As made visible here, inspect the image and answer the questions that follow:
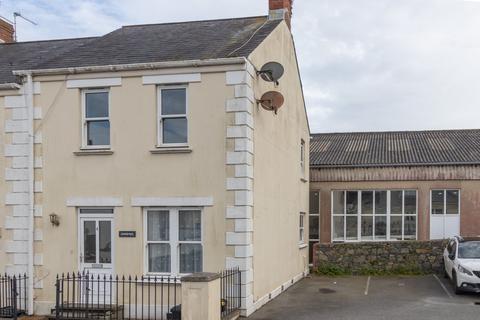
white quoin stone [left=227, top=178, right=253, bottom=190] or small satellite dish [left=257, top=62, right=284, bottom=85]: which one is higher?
small satellite dish [left=257, top=62, right=284, bottom=85]

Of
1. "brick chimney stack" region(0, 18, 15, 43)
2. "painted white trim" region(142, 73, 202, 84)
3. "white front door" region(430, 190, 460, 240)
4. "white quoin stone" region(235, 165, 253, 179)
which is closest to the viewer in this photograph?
"white quoin stone" region(235, 165, 253, 179)

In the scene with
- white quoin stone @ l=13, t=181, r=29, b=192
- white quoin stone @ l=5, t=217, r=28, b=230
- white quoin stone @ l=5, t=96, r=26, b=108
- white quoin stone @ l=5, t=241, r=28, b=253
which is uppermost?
white quoin stone @ l=5, t=96, r=26, b=108

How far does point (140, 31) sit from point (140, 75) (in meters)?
4.25

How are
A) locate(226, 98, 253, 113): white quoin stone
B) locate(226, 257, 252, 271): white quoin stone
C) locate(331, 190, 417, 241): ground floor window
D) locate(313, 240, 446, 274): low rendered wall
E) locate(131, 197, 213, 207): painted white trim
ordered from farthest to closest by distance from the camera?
1. locate(331, 190, 417, 241): ground floor window
2. locate(313, 240, 446, 274): low rendered wall
3. locate(131, 197, 213, 207): painted white trim
4. locate(226, 98, 253, 113): white quoin stone
5. locate(226, 257, 252, 271): white quoin stone

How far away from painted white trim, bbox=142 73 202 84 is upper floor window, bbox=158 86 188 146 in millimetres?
221

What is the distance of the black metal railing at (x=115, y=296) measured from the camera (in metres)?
13.1

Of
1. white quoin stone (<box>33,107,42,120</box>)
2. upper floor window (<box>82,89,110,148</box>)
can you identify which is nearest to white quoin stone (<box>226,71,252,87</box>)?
upper floor window (<box>82,89,110,148</box>)

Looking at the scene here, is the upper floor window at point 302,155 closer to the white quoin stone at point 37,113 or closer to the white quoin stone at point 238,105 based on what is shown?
the white quoin stone at point 238,105

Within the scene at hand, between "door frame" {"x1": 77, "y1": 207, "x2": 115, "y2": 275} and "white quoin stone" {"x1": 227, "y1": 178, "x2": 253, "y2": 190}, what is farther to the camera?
"door frame" {"x1": 77, "y1": 207, "x2": 115, "y2": 275}

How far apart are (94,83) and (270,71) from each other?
431 cm

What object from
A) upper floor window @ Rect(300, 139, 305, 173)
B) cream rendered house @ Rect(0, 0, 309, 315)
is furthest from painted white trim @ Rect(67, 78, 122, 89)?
upper floor window @ Rect(300, 139, 305, 173)

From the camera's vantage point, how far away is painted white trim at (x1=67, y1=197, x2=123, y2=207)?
1378 cm

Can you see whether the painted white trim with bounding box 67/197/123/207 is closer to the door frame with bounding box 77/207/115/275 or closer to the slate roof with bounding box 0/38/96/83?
the door frame with bounding box 77/207/115/275

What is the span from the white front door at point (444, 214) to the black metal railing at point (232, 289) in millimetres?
14045
